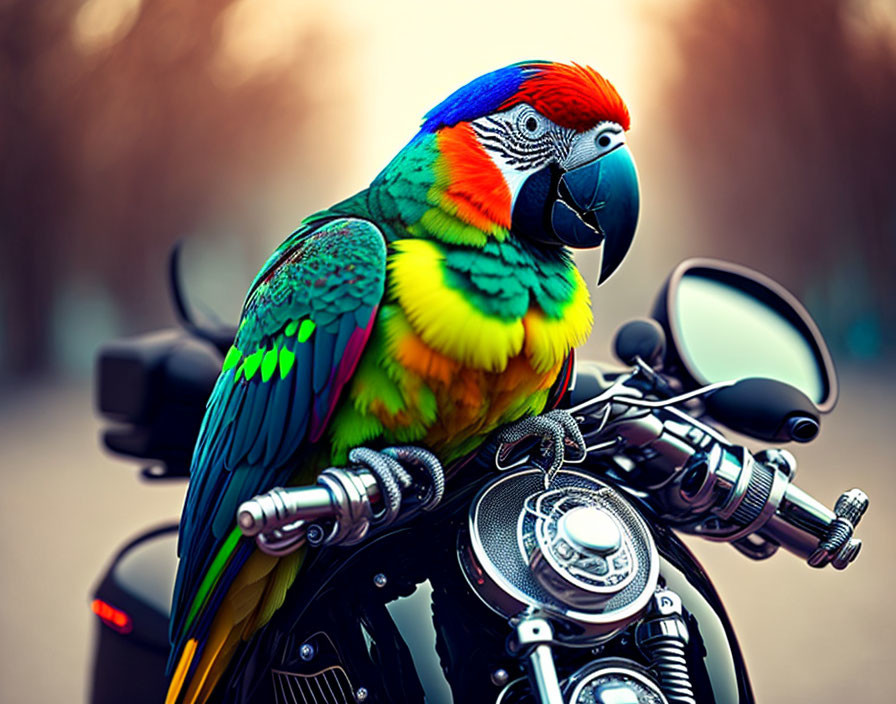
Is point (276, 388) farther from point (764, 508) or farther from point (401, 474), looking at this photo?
point (764, 508)

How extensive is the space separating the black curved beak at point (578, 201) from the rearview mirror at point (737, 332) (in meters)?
0.22

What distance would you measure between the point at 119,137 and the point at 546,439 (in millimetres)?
2029

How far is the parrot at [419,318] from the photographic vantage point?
787mm

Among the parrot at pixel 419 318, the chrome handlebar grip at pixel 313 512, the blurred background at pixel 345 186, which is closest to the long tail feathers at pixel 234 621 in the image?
the parrot at pixel 419 318

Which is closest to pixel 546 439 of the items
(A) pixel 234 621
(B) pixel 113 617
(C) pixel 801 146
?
(A) pixel 234 621

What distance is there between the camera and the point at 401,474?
749mm

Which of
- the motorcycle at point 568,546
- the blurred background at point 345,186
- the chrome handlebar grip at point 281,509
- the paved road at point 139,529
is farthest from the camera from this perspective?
the paved road at point 139,529

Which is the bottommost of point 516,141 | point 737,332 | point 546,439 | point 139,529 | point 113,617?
point 139,529

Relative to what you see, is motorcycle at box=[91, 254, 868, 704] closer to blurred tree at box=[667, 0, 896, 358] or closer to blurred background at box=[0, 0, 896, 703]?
blurred background at box=[0, 0, 896, 703]

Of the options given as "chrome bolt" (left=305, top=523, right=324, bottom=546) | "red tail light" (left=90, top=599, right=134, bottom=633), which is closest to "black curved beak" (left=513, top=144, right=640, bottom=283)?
"chrome bolt" (left=305, top=523, right=324, bottom=546)

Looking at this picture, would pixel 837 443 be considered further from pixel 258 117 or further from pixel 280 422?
pixel 280 422

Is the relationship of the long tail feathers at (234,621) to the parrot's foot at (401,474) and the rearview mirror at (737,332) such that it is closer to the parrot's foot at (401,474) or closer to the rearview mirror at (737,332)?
the parrot's foot at (401,474)

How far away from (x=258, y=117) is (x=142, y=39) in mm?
476

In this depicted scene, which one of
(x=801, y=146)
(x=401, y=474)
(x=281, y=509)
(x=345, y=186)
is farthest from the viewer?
(x=801, y=146)
